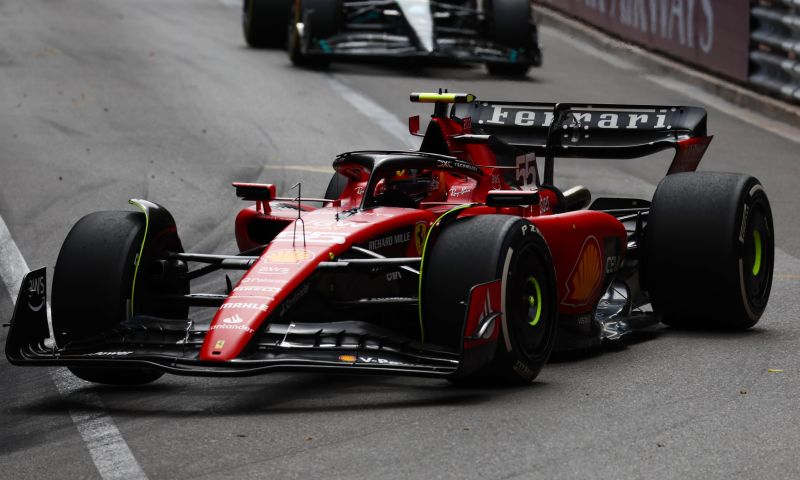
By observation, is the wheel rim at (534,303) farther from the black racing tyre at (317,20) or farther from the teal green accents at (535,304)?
the black racing tyre at (317,20)

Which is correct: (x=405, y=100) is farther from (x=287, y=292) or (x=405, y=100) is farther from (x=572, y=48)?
(x=287, y=292)

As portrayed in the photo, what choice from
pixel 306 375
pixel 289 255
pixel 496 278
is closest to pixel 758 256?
pixel 496 278

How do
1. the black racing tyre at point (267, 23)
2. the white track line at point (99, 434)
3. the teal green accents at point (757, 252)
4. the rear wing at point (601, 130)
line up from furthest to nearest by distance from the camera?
1. the black racing tyre at point (267, 23)
2. the rear wing at point (601, 130)
3. the teal green accents at point (757, 252)
4. the white track line at point (99, 434)

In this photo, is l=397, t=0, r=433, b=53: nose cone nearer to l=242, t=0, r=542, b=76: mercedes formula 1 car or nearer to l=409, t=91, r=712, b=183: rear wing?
l=242, t=0, r=542, b=76: mercedes formula 1 car

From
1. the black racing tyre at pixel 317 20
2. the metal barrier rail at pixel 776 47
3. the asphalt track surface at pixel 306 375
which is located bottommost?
the asphalt track surface at pixel 306 375

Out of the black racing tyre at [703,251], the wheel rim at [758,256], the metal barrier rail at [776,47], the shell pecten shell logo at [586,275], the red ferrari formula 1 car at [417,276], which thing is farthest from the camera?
the metal barrier rail at [776,47]

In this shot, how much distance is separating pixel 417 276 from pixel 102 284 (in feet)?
4.95

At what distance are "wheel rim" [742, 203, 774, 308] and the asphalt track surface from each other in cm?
21

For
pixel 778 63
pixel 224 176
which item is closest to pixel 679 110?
pixel 224 176

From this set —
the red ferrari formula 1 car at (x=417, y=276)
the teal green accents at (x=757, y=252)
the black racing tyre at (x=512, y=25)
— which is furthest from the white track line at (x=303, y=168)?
the black racing tyre at (x=512, y=25)

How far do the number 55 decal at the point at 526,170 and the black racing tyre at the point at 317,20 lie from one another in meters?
10.8

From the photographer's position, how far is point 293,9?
73.3 feet

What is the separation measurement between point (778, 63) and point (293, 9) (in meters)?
7.91

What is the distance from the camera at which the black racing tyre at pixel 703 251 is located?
8.02m
